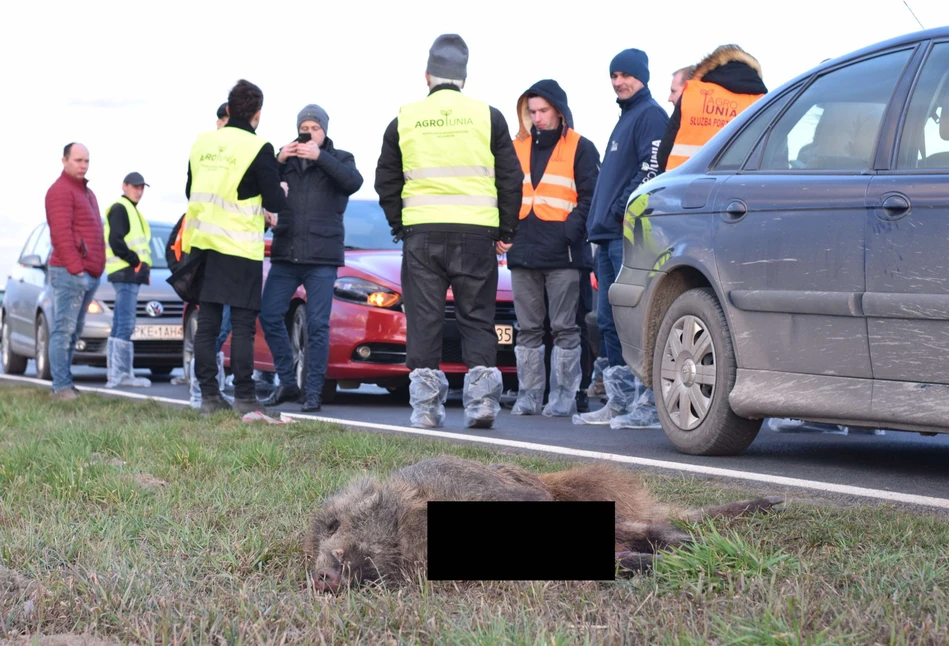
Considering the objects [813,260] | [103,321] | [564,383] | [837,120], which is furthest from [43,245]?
[813,260]

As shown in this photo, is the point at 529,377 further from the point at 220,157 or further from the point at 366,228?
the point at 366,228

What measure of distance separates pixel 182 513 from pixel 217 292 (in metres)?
3.89

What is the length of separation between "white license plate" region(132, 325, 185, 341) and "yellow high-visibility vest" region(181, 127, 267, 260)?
5.66 metres

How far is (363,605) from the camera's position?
2867mm

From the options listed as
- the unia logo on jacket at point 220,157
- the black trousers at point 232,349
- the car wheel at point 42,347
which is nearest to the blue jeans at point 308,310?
the black trousers at point 232,349

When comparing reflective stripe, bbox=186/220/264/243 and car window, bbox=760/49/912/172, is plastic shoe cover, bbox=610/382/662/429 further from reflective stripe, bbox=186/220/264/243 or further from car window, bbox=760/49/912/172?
reflective stripe, bbox=186/220/264/243

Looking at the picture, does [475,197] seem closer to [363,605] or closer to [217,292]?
[217,292]

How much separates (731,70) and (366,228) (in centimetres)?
450

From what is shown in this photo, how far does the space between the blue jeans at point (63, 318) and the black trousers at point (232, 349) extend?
2.64m

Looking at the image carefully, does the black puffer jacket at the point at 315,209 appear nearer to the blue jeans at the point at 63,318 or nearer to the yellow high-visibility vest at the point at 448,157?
the yellow high-visibility vest at the point at 448,157

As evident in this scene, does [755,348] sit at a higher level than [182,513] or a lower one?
higher

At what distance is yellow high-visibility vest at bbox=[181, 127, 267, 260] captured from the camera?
25.9 ft

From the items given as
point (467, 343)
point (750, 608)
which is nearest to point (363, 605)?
point (750, 608)

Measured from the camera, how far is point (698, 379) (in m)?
5.82
